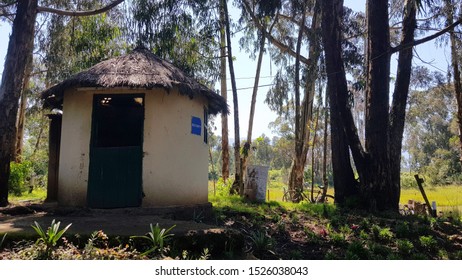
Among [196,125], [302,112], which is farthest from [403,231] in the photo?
[302,112]

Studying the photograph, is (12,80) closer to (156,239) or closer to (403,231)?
(156,239)

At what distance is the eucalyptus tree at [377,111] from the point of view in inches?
356

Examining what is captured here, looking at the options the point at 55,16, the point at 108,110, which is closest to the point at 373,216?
the point at 108,110

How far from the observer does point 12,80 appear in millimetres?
8578

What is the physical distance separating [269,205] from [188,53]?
20.1 ft

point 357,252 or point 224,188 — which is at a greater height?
point 224,188

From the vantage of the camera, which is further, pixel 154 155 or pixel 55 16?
pixel 55 16

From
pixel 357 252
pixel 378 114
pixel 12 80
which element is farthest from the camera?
pixel 378 114

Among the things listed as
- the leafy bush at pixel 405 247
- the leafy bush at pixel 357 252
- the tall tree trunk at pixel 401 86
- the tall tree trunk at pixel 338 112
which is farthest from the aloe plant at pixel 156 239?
the tall tree trunk at pixel 401 86

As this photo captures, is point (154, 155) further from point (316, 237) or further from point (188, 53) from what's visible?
point (188, 53)

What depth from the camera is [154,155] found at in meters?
7.34

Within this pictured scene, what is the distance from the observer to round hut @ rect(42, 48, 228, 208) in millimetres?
7184

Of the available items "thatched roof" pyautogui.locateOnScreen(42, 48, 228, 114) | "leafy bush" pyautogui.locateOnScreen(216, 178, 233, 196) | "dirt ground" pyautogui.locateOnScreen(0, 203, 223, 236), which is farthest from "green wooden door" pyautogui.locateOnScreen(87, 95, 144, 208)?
"leafy bush" pyautogui.locateOnScreen(216, 178, 233, 196)

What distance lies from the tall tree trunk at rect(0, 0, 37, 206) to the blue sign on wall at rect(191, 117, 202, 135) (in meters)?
4.02
